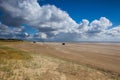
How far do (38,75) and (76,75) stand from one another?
486cm

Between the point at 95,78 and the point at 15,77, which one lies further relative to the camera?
the point at 95,78

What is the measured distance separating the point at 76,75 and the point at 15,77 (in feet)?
24.9

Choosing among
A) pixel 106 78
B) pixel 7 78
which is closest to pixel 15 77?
pixel 7 78

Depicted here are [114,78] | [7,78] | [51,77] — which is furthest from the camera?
[114,78]

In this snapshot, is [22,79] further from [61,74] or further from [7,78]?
[61,74]

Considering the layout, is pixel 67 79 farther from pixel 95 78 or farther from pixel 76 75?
pixel 95 78

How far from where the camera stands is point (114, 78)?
21.6 m

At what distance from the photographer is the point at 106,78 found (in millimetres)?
21297

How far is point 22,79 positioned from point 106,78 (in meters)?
10.4

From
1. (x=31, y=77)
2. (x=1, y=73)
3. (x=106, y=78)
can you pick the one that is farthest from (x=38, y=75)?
(x=106, y=78)

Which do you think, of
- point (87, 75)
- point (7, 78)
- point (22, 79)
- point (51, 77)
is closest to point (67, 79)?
point (51, 77)

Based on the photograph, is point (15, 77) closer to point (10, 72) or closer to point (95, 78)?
point (10, 72)

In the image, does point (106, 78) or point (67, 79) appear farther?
point (106, 78)

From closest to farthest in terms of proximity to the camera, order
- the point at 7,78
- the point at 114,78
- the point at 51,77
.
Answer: the point at 7,78
the point at 51,77
the point at 114,78
